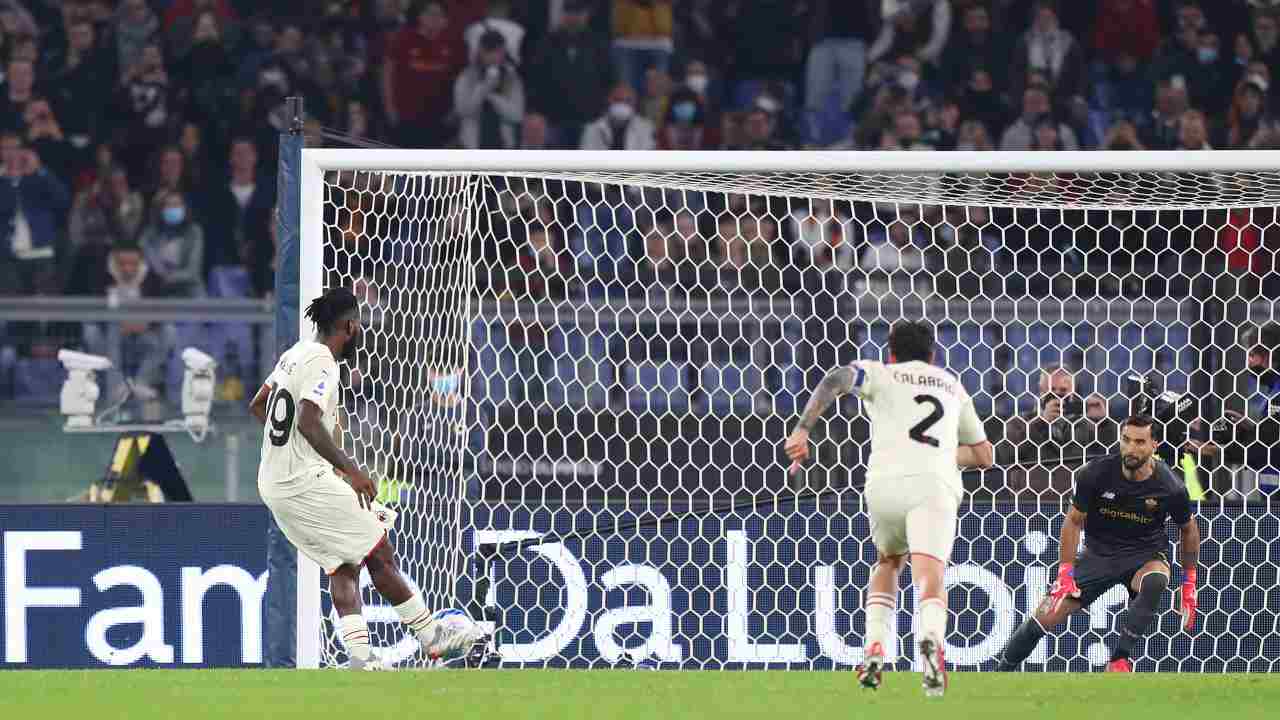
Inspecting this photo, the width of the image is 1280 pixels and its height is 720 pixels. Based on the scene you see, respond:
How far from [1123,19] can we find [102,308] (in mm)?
9128

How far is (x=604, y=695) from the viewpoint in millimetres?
7465

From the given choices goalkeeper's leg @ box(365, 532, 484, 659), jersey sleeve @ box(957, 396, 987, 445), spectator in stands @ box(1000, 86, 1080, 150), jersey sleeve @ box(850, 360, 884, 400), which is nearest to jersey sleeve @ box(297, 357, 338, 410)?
goalkeeper's leg @ box(365, 532, 484, 659)

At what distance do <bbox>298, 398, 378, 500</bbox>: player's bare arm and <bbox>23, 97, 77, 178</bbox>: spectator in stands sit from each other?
832 centimetres

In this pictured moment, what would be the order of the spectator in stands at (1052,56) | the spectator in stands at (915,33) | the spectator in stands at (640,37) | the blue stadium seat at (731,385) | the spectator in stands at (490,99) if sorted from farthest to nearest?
the spectator in stands at (640,37) → the spectator in stands at (915,33) → the spectator in stands at (1052,56) → the spectator in stands at (490,99) → the blue stadium seat at (731,385)

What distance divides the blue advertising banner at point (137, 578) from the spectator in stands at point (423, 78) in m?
6.42

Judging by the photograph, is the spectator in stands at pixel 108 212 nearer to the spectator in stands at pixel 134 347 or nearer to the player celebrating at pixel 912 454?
the spectator in stands at pixel 134 347

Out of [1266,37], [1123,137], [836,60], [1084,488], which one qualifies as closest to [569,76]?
[836,60]

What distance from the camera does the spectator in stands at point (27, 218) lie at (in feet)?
43.7

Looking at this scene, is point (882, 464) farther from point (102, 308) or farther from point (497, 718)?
point (102, 308)

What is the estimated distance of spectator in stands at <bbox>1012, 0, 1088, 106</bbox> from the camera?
651 inches

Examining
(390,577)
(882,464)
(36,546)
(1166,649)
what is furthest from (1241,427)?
(36,546)

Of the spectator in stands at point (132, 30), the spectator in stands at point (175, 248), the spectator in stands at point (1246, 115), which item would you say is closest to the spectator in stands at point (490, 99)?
the spectator in stands at point (175, 248)

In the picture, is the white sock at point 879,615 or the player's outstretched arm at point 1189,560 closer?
the white sock at point 879,615

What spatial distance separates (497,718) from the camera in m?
6.89
